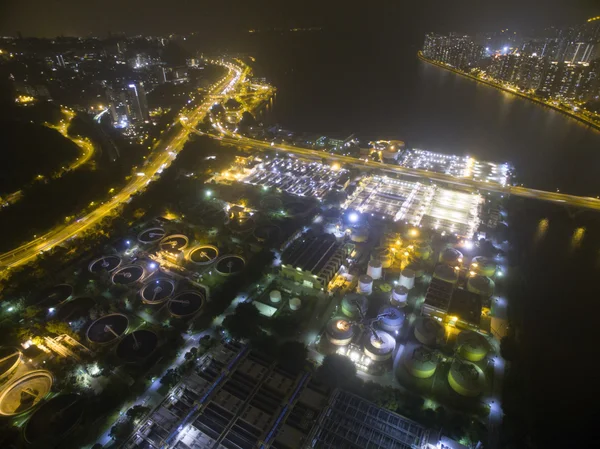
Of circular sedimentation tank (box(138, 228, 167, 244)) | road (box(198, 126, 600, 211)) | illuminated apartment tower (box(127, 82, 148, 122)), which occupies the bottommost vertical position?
circular sedimentation tank (box(138, 228, 167, 244))

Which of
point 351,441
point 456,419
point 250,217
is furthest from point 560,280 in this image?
point 250,217

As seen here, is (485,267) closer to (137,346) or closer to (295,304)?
(295,304)

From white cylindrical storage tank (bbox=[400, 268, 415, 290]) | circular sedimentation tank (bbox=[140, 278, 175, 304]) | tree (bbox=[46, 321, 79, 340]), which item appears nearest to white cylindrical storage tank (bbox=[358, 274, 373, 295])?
white cylindrical storage tank (bbox=[400, 268, 415, 290])

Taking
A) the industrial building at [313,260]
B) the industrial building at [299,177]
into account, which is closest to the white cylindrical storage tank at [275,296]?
the industrial building at [313,260]

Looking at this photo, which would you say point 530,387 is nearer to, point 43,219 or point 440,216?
point 440,216

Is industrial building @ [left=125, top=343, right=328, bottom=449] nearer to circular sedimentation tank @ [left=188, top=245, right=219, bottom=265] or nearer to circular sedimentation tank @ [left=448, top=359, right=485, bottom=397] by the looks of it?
circular sedimentation tank @ [left=448, top=359, right=485, bottom=397]

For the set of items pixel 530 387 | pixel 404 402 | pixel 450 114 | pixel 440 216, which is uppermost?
pixel 450 114
